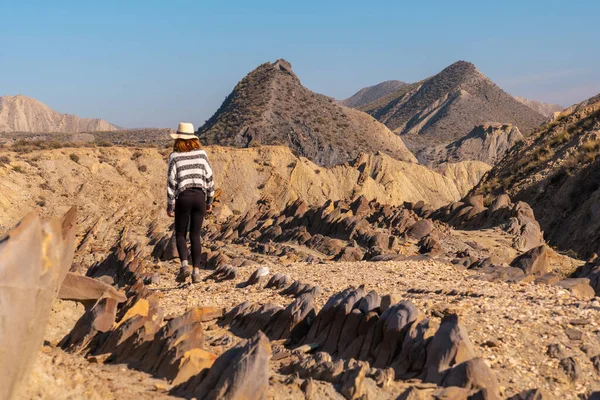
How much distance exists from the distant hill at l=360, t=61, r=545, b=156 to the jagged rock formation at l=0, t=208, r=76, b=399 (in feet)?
339

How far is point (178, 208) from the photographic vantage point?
851 cm

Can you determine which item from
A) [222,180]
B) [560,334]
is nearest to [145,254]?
[560,334]

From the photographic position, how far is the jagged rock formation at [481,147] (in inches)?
3698

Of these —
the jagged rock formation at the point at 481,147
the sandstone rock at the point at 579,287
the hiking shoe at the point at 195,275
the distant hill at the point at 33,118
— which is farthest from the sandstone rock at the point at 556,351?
the distant hill at the point at 33,118

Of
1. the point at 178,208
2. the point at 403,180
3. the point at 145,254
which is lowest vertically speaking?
the point at 145,254

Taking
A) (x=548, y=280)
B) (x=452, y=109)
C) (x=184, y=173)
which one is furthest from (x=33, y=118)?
(x=548, y=280)

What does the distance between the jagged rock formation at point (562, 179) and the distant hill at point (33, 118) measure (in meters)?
131

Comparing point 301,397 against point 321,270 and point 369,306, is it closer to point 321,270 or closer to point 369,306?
point 369,306

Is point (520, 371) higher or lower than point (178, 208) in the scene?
lower

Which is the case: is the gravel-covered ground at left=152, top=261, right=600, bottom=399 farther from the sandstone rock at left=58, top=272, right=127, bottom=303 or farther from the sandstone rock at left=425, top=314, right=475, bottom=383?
the sandstone rock at left=58, top=272, right=127, bottom=303

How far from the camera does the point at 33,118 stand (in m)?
155

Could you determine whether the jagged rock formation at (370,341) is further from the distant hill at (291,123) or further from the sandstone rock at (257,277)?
the distant hill at (291,123)

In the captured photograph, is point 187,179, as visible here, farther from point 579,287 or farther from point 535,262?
point 535,262

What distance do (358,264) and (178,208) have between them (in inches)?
147
